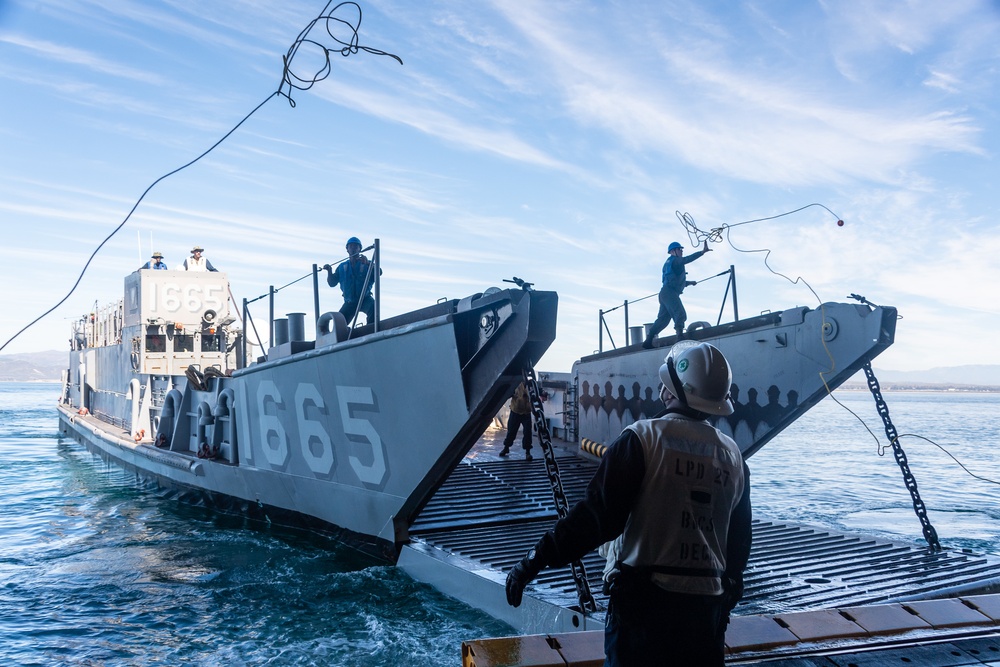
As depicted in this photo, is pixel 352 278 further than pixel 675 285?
No

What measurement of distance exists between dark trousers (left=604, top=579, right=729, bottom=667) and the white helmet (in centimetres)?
61

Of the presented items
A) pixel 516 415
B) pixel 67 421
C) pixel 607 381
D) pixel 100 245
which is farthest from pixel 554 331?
pixel 67 421

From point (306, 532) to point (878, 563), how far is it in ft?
20.4

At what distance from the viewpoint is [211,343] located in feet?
55.5

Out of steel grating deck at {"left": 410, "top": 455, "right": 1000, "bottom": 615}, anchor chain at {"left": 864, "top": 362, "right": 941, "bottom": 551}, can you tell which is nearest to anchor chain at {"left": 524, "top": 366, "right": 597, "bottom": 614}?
steel grating deck at {"left": 410, "top": 455, "right": 1000, "bottom": 615}

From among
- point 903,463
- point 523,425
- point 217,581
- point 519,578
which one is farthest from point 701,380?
point 523,425

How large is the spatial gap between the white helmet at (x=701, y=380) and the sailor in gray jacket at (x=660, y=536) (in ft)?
0.25

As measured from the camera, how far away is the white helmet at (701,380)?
2.49 m

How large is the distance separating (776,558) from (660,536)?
4.96 metres

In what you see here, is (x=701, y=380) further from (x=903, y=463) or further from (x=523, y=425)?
(x=523, y=425)

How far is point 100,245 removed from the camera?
21.1 ft

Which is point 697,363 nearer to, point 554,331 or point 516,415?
point 554,331

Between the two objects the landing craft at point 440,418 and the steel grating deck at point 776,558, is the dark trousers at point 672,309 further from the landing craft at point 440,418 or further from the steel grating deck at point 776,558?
the steel grating deck at point 776,558

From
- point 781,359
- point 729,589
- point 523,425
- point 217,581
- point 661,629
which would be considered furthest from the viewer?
point 523,425
